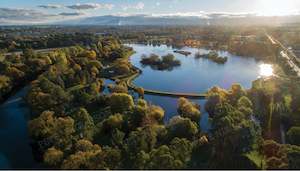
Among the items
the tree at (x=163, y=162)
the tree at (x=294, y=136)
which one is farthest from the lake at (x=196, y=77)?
the tree at (x=163, y=162)

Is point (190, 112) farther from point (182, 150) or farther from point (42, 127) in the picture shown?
point (42, 127)

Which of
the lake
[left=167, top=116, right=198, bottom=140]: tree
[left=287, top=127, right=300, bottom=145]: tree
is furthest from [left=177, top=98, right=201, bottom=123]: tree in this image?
[left=287, top=127, right=300, bottom=145]: tree

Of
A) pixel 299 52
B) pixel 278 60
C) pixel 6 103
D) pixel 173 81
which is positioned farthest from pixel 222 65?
pixel 6 103

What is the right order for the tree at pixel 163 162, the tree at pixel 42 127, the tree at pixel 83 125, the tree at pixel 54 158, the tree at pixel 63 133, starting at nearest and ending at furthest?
the tree at pixel 163 162, the tree at pixel 54 158, the tree at pixel 63 133, the tree at pixel 83 125, the tree at pixel 42 127

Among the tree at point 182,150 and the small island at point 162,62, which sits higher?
the tree at point 182,150

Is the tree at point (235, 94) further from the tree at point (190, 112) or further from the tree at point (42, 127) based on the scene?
the tree at point (42, 127)

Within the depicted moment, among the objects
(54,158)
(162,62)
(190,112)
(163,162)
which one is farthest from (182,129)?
(162,62)

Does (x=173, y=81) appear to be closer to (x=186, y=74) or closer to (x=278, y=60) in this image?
(x=186, y=74)
